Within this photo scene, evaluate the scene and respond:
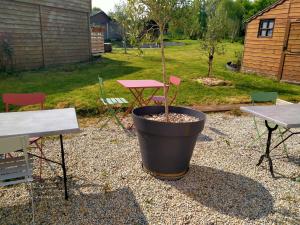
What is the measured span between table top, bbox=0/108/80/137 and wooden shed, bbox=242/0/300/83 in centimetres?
1016

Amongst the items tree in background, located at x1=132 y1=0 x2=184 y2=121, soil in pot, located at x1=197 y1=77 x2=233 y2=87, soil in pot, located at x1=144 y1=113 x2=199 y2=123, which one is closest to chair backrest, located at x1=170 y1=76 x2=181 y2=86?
soil in pot, located at x1=144 y1=113 x2=199 y2=123

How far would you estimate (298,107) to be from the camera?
4.22 m

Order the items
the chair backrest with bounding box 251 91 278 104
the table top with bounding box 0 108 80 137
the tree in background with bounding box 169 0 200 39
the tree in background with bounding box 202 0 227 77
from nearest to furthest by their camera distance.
A: the table top with bounding box 0 108 80 137 → the tree in background with bounding box 169 0 200 39 → the chair backrest with bounding box 251 91 278 104 → the tree in background with bounding box 202 0 227 77

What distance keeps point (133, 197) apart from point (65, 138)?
227cm

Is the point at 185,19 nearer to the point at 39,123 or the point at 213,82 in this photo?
the point at 39,123

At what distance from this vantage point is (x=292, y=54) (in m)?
10.7

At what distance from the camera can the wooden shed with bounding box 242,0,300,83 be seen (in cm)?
1061

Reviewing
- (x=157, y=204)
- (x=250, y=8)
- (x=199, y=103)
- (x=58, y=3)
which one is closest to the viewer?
(x=157, y=204)

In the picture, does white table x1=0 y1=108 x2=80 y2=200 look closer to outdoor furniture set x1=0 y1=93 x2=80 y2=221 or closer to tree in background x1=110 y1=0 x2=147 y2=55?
outdoor furniture set x1=0 y1=93 x2=80 y2=221

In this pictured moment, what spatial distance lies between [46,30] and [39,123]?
35.5 feet

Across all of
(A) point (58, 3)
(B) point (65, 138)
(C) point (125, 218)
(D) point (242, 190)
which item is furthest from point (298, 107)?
(A) point (58, 3)

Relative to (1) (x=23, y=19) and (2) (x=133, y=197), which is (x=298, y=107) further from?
(1) (x=23, y=19)

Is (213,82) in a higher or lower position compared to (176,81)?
lower

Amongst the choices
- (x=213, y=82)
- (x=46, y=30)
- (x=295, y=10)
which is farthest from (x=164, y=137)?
(x=46, y=30)
